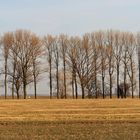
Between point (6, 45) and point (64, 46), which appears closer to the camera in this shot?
point (6, 45)

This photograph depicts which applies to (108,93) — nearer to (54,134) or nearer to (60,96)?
(60,96)

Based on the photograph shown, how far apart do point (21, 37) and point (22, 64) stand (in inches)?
328

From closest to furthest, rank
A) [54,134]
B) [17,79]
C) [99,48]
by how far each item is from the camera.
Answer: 1. [54,134]
2. [17,79]
3. [99,48]

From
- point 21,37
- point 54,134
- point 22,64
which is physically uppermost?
point 21,37

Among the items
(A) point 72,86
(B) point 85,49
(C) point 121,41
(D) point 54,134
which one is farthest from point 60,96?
(D) point 54,134

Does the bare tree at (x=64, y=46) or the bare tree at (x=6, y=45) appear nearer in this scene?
the bare tree at (x=6, y=45)

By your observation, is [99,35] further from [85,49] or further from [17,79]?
[17,79]

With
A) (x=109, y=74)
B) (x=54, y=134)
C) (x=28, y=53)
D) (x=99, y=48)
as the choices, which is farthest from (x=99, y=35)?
Result: (x=54, y=134)

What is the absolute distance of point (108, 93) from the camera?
10438 cm

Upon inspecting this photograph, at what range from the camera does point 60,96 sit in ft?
341

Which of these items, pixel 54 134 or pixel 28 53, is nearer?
pixel 54 134

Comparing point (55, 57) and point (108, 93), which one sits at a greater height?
point (55, 57)

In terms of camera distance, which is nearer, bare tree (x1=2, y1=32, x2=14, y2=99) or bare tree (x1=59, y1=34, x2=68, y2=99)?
bare tree (x1=2, y1=32, x2=14, y2=99)

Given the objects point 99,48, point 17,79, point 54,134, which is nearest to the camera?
point 54,134
